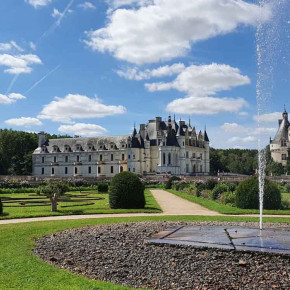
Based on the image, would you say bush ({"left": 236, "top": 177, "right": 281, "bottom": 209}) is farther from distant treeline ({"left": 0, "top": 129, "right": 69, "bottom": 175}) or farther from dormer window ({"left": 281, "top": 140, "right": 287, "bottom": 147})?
dormer window ({"left": 281, "top": 140, "right": 287, "bottom": 147})

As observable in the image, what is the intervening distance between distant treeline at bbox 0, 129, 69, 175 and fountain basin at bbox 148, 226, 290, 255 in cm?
7578

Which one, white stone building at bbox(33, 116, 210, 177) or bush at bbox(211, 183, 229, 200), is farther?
white stone building at bbox(33, 116, 210, 177)

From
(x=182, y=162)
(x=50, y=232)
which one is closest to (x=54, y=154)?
(x=182, y=162)

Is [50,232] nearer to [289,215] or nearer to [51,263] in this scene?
[51,263]

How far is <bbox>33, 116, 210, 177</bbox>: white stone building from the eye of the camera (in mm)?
75812

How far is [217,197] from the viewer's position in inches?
1029


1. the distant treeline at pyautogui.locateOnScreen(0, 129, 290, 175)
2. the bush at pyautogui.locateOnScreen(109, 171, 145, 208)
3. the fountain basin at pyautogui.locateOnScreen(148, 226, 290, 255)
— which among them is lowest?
the fountain basin at pyautogui.locateOnScreen(148, 226, 290, 255)

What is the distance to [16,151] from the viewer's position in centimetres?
8756

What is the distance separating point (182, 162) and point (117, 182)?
190ft

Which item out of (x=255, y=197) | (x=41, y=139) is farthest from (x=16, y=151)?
(x=255, y=197)

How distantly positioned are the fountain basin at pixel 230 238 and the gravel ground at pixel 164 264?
0.24 m

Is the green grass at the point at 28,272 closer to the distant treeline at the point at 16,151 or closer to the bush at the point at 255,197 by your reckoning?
the bush at the point at 255,197

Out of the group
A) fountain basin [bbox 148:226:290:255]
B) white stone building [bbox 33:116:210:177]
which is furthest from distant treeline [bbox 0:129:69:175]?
fountain basin [bbox 148:226:290:255]

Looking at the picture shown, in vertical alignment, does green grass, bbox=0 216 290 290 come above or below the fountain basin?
below
